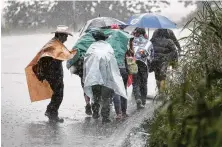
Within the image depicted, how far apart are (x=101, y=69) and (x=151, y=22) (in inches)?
119

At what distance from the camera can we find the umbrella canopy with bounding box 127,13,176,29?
9312mm

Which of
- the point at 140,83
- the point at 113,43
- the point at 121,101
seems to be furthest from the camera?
the point at 140,83

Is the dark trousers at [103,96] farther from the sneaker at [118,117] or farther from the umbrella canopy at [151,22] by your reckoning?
the umbrella canopy at [151,22]

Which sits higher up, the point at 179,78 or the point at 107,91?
the point at 179,78

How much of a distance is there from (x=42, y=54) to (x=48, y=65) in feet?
0.73

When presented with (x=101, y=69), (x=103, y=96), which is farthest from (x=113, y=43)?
(x=103, y=96)

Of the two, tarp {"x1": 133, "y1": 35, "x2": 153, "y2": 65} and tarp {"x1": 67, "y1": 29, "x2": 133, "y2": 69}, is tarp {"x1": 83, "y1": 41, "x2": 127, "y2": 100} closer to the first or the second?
tarp {"x1": 67, "y1": 29, "x2": 133, "y2": 69}

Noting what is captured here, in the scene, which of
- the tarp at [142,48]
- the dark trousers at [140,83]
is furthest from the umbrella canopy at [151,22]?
the dark trousers at [140,83]

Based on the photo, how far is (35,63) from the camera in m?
6.86

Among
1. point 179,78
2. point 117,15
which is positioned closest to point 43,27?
point 117,15

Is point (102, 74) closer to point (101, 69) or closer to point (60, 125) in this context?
point (101, 69)

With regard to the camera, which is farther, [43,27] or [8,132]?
[43,27]

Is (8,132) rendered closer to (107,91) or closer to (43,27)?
(107,91)

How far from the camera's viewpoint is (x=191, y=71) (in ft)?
14.4
